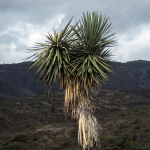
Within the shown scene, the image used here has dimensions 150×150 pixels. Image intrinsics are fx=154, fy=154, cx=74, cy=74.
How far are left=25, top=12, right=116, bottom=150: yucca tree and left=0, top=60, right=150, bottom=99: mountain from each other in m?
70.4

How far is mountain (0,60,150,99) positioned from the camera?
77.5 meters

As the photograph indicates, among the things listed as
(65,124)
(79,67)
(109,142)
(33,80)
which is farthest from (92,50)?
(33,80)

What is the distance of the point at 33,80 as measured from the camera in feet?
305

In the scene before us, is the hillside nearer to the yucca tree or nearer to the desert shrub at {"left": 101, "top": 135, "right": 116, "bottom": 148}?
the desert shrub at {"left": 101, "top": 135, "right": 116, "bottom": 148}

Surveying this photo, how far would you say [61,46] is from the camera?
585 cm

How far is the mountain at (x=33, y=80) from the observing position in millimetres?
77500

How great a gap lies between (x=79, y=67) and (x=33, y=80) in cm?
9068

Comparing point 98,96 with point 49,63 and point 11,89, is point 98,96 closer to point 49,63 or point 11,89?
point 11,89

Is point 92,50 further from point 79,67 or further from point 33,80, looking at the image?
point 33,80

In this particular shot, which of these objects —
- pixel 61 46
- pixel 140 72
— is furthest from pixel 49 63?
pixel 140 72

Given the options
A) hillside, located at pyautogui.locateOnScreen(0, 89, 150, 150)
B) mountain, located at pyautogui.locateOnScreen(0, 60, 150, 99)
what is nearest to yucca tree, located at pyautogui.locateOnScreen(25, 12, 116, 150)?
hillside, located at pyautogui.locateOnScreen(0, 89, 150, 150)

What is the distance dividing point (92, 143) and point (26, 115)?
Answer: 3584cm

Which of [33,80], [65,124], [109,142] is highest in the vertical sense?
[33,80]

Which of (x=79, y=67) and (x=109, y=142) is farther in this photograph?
(x=109, y=142)
